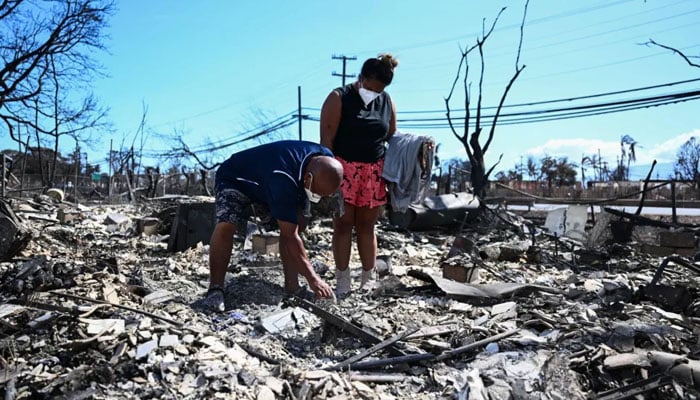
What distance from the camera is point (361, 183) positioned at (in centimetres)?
386

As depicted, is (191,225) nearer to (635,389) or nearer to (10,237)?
(10,237)

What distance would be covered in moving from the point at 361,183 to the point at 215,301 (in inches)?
53.3

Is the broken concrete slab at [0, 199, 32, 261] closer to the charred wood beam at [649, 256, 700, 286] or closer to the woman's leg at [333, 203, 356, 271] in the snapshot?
the woman's leg at [333, 203, 356, 271]

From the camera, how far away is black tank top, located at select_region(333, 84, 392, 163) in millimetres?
3795

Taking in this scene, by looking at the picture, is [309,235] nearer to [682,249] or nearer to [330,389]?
[682,249]

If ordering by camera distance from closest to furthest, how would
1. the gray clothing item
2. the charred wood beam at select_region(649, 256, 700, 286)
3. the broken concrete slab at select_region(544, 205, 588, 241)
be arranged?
the charred wood beam at select_region(649, 256, 700, 286), the gray clothing item, the broken concrete slab at select_region(544, 205, 588, 241)

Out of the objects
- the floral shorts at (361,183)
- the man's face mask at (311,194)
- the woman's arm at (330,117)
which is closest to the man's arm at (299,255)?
the man's face mask at (311,194)

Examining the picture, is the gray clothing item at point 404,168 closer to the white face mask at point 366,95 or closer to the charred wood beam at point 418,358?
the white face mask at point 366,95

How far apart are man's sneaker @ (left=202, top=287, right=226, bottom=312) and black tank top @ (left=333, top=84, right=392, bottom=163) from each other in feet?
4.33

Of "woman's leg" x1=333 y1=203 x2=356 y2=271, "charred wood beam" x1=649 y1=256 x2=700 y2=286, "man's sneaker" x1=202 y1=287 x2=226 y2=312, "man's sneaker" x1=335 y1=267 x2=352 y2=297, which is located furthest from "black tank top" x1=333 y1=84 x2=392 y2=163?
"charred wood beam" x1=649 y1=256 x2=700 y2=286

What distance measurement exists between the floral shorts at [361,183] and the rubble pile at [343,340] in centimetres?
65

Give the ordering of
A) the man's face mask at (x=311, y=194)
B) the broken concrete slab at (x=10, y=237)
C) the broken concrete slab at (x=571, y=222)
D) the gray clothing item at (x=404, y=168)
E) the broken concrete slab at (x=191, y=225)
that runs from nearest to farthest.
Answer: the man's face mask at (x=311, y=194) < the gray clothing item at (x=404, y=168) < the broken concrete slab at (x=10, y=237) < the broken concrete slab at (x=191, y=225) < the broken concrete slab at (x=571, y=222)

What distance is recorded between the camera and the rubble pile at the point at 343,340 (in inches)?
83.9

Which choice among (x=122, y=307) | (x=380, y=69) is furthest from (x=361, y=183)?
(x=122, y=307)
